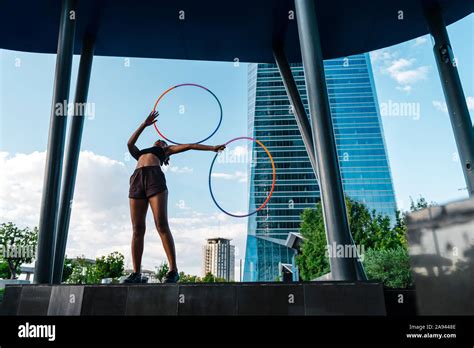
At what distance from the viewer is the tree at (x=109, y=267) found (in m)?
52.0

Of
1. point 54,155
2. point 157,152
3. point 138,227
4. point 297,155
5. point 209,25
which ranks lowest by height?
point 138,227

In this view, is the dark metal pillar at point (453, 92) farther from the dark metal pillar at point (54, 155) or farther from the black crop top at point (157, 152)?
the dark metal pillar at point (54, 155)

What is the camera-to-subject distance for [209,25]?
11.2m

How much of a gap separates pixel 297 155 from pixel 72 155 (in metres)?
85.3

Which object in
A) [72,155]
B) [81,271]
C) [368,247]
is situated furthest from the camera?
[81,271]

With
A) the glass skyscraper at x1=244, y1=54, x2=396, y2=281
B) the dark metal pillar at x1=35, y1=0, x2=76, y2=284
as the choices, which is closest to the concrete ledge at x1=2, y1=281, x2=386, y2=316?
the dark metal pillar at x1=35, y1=0, x2=76, y2=284

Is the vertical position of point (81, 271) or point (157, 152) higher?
point (81, 271)

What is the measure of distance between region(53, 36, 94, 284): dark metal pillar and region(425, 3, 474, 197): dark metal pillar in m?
10.9

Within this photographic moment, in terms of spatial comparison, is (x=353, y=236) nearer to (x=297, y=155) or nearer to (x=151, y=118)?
(x=151, y=118)

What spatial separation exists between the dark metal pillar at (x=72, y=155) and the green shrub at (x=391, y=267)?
30.5 m

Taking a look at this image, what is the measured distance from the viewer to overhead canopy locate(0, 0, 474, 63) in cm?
1047

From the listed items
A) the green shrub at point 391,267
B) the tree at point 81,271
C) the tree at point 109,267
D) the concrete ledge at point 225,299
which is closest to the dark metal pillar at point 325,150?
the concrete ledge at point 225,299

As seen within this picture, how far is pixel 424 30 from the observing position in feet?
38.0

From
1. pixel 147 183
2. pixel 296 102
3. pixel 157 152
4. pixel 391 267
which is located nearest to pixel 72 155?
pixel 157 152
